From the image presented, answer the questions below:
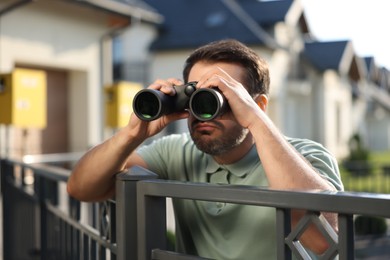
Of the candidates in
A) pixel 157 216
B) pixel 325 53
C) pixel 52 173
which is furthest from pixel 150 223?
pixel 325 53

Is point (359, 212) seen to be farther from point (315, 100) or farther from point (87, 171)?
point (315, 100)

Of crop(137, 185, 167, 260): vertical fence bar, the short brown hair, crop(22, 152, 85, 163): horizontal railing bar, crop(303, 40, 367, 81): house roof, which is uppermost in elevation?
crop(303, 40, 367, 81): house roof

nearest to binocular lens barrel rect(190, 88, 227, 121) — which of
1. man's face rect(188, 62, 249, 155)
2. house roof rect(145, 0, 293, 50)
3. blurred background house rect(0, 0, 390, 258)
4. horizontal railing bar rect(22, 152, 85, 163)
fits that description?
man's face rect(188, 62, 249, 155)

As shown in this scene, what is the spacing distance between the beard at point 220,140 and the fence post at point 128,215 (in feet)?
0.92

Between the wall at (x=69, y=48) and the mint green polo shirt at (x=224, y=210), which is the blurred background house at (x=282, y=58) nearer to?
the wall at (x=69, y=48)

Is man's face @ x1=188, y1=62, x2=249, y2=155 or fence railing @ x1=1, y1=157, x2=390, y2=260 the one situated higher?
man's face @ x1=188, y1=62, x2=249, y2=155

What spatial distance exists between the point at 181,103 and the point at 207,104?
227 mm

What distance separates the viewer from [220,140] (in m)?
1.88

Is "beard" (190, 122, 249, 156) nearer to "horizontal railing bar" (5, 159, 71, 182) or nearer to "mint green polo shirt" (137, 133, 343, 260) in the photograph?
"mint green polo shirt" (137, 133, 343, 260)

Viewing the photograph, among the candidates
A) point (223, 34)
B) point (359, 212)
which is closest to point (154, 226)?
point (359, 212)

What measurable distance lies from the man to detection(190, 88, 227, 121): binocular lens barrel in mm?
40

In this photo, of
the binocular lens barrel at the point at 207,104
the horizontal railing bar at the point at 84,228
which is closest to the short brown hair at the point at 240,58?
the binocular lens barrel at the point at 207,104

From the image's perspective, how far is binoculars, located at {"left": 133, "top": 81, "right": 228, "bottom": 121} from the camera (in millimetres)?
1670

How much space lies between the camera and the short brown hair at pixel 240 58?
6.52ft
